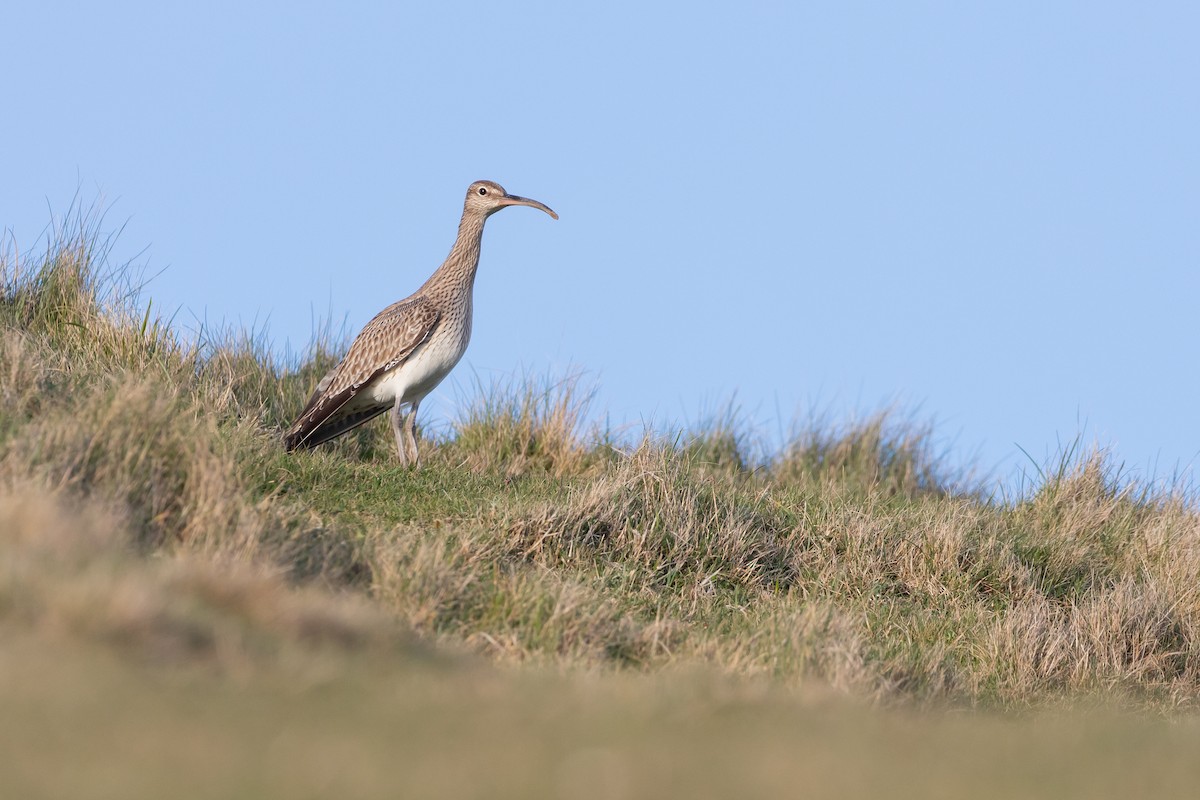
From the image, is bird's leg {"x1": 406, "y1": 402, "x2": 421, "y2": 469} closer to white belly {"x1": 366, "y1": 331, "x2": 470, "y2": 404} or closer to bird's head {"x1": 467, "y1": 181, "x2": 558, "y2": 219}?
white belly {"x1": 366, "y1": 331, "x2": 470, "y2": 404}

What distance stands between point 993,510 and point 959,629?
2.99 meters

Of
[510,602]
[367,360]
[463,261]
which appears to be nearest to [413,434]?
[367,360]

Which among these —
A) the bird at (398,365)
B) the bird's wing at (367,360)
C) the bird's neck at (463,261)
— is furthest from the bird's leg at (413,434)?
the bird's neck at (463,261)

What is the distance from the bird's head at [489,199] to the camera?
1222 centimetres

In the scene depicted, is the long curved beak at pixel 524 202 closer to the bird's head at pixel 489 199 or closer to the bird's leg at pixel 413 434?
the bird's head at pixel 489 199

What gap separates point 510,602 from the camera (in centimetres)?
714

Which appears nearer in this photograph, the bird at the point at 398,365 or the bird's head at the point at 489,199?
the bird at the point at 398,365

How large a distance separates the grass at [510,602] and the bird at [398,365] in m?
0.47

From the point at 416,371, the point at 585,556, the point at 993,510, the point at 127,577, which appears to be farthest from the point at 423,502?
the point at 993,510

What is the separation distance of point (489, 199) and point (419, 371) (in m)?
2.02

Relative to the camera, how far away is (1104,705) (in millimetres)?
8484

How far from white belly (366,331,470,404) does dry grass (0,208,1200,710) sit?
1.99ft

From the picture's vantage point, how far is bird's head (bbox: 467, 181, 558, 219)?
1222cm

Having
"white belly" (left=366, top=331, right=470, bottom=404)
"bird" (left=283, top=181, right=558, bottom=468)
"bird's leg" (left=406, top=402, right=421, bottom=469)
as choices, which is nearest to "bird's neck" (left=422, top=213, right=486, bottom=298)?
"bird" (left=283, top=181, right=558, bottom=468)
